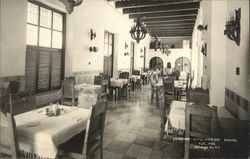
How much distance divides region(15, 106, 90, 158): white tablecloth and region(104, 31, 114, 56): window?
6696 millimetres

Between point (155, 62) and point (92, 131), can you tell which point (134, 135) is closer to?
point (92, 131)

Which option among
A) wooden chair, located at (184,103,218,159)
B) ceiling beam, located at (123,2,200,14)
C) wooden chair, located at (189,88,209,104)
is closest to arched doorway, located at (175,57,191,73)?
ceiling beam, located at (123,2,200,14)

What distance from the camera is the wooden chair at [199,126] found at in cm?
203

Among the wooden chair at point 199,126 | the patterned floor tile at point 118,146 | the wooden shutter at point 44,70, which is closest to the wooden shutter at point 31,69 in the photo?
the wooden shutter at point 44,70

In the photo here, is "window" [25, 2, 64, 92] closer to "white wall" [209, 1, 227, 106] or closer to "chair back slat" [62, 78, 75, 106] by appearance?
"chair back slat" [62, 78, 75, 106]

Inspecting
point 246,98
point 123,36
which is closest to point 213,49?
point 246,98

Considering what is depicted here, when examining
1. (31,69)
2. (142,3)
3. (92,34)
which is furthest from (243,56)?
(142,3)

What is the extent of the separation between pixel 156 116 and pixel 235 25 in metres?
2.98

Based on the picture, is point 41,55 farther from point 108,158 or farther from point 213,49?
point 213,49

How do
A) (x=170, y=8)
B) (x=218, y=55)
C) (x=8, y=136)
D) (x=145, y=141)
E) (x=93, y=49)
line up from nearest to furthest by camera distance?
(x=8, y=136)
(x=145, y=141)
(x=218, y=55)
(x=93, y=49)
(x=170, y=8)

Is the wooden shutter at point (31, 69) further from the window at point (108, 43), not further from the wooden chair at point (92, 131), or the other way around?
the window at point (108, 43)

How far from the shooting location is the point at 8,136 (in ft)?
6.07

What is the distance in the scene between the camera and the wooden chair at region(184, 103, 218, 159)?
2029 mm

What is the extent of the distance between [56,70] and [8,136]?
405 cm
